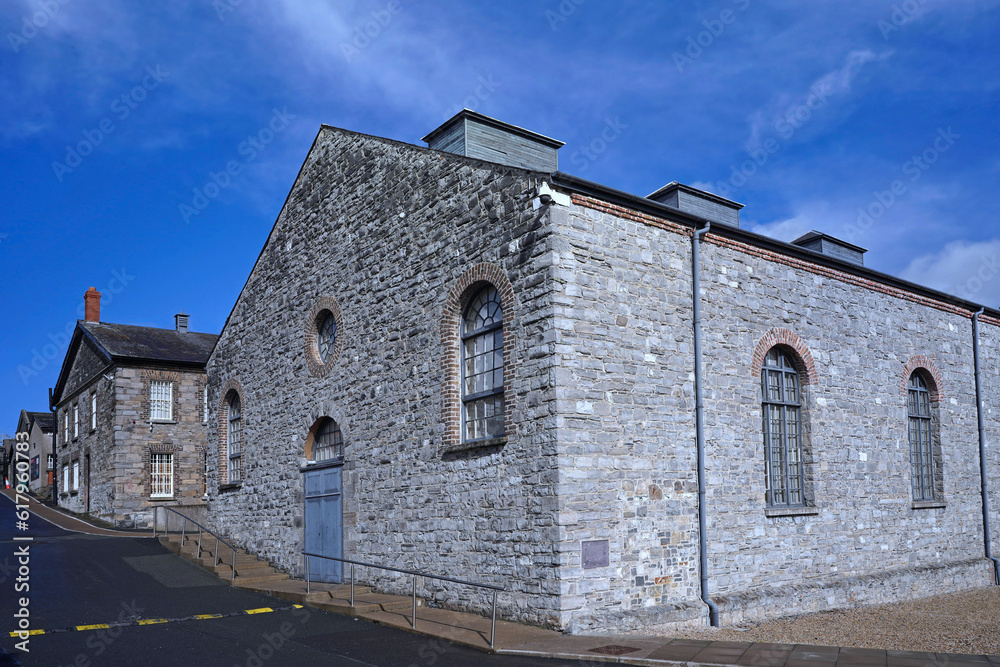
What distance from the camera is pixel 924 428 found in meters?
16.0

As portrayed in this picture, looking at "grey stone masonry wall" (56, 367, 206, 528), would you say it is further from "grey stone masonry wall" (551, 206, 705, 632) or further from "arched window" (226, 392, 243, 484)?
"grey stone masonry wall" (551, 206, 705, 632)

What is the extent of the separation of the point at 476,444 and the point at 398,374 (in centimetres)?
238

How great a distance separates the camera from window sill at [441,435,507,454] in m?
10.1

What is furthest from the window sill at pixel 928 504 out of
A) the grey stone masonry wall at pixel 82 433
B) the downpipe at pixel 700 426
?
the grey stone masonry wall at pixel 82 433

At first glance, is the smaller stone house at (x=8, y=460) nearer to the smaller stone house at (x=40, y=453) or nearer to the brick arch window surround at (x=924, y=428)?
the smaller stone house at (x=40, y=453)

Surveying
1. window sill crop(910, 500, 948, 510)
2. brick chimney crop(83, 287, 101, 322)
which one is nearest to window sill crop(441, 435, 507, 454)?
window sill crop(910, 500, 948, 510)

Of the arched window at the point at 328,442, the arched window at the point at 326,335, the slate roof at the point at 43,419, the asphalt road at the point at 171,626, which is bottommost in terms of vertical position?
the asphalt road at the point at 171,626

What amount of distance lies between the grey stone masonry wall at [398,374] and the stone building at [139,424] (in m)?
10.1

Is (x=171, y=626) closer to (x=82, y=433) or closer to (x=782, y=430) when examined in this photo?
(x=782, y=430)

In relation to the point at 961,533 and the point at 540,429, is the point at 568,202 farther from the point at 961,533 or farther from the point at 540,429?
the point at 961,533

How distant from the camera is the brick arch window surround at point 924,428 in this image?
15.5m

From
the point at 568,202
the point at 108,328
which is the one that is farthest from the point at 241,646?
the point at 108,328

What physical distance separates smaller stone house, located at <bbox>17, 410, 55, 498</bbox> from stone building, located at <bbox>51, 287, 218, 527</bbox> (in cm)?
1459

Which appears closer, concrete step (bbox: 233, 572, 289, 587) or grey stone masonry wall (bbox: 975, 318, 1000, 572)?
concrete step (bbox: 233, 572, 289, 587)
